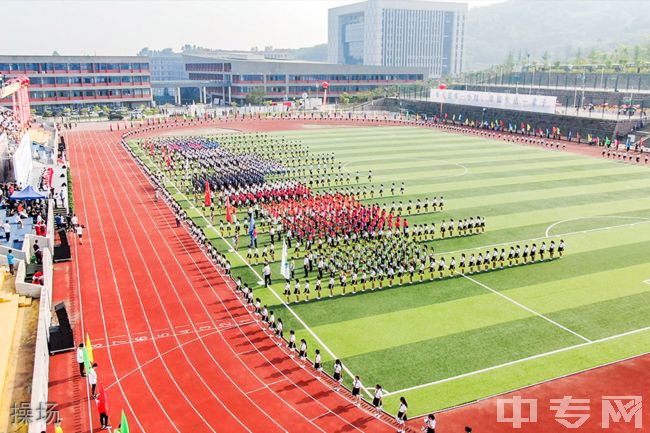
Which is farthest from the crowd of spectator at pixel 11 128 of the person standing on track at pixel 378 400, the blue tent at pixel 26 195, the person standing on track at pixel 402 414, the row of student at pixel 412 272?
the person standing on track at pixel 402 414

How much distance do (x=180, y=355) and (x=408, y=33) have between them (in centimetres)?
18364

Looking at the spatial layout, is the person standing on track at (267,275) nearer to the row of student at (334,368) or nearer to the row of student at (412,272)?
the row of student at (412,272)

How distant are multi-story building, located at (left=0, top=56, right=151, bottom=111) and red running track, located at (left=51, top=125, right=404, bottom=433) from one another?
73.8 metres

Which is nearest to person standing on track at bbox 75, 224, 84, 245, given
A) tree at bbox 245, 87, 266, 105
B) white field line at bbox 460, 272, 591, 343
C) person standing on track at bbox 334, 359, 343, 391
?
person standing on track at bbox 334, 359, 343, 391

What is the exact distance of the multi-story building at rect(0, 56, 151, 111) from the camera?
9225 cm

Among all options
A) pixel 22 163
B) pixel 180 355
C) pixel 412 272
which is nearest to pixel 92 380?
pixel 180 355

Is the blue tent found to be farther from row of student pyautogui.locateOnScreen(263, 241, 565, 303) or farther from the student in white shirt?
the student in white shirt

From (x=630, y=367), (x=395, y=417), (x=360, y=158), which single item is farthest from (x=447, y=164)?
(x=395, y=417)

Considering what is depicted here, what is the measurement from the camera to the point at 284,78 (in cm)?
11756

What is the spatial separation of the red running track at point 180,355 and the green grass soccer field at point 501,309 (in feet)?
5.58

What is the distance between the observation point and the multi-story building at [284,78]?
4496 inches

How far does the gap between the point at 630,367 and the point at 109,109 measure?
308 ft

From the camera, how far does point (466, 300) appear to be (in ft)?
77.5

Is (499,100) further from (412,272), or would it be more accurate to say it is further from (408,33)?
(408,33)
